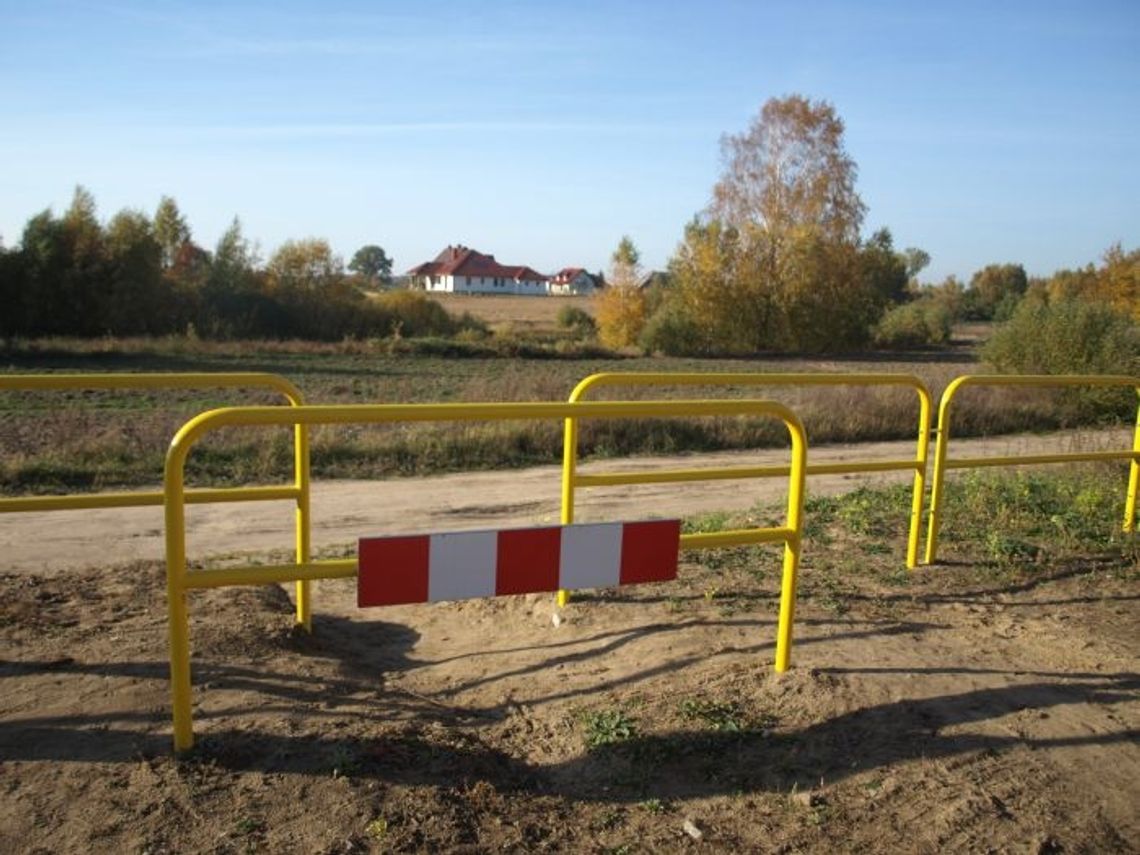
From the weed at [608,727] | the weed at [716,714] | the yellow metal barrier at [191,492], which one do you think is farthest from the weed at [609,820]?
the yellow metal barrier at [191,492]

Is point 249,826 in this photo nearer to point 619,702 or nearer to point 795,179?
point 619,702

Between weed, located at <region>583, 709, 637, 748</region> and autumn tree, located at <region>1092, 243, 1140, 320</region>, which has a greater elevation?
autumn tree, located at <region>1092, 243, 1140, 320</region>

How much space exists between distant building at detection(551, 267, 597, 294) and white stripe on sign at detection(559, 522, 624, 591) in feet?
419

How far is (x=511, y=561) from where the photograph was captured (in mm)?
3955

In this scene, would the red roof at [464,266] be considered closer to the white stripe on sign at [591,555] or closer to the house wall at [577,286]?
the house wall at [577,286]

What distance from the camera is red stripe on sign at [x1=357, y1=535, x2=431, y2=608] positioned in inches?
147

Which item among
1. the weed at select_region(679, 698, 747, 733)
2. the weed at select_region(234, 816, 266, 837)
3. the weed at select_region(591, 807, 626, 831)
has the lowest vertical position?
the weed at select_region(591, 807, 626, 831)

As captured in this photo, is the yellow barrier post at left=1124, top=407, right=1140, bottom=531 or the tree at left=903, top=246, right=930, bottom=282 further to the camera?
the tree at left=903, top=246, right=930, bottom=282

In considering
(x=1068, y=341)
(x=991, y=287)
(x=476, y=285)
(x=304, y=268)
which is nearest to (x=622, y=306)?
(x=304, y=268)

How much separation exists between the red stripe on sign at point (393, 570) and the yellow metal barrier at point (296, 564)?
9cm

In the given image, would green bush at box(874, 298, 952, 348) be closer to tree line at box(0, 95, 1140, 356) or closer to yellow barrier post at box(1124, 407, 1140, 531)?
tree line at box(0, 95, 1140, 356)

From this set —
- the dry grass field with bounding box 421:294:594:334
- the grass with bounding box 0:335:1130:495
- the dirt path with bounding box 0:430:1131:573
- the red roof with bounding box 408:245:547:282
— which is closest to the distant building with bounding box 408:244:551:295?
the red roof with bounding box 408:245:547:282

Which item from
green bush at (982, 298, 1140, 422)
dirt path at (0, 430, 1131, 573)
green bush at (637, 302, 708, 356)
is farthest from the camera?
green bush at (637, 302, 708, 356)

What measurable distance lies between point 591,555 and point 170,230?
47.8 metres
